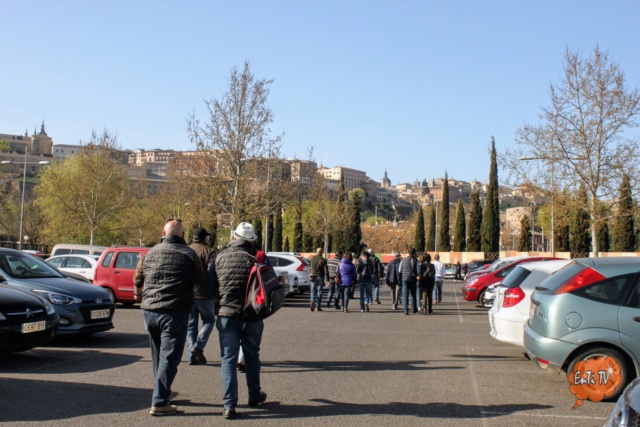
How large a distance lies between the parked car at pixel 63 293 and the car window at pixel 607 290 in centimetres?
767

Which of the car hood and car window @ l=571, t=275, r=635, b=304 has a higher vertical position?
car window @ l=571, t=275, r=635, b=304

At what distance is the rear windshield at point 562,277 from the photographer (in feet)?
25.6

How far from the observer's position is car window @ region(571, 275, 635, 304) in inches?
291

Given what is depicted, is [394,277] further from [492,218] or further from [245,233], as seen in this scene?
[492,218]

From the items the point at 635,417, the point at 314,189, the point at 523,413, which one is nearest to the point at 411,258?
the point at 523,413

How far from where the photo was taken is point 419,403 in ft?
23.2

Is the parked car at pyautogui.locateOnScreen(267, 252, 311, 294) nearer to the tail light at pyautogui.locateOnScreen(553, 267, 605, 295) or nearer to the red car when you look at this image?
the red car

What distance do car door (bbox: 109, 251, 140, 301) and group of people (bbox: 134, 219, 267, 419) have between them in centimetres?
1132

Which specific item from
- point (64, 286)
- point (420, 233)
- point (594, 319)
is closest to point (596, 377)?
point (594, 319)

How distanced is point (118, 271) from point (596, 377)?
13.7 m

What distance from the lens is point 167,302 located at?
6.43 meters

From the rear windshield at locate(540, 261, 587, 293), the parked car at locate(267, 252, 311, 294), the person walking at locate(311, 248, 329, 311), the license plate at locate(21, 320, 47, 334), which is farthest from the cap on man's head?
the parked car at locate(267, 252, 311, 294)

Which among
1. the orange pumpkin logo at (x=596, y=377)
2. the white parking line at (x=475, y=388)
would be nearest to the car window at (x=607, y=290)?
the orange pumpkin logo at (x=596, y=377)

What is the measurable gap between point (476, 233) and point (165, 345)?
6648 centimetres
